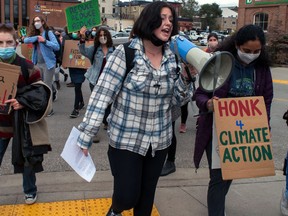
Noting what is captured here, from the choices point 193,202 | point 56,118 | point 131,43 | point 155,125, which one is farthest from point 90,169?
point 56,118

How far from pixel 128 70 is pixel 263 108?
109 centimetres

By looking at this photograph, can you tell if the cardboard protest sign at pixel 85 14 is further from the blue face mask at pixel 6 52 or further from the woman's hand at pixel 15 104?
the woman's hand at pixel 15 104

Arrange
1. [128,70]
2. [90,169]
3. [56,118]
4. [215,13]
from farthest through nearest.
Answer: [215,13] → [56,118] → [90,169] → [128,70]

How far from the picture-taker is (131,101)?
8.35 ft

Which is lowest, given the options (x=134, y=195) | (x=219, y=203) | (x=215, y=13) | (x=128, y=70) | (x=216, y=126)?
(x=219, y=203)

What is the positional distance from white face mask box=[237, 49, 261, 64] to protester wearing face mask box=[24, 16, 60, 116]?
4331 mm

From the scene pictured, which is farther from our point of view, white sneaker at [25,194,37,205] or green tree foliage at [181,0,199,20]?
green tree foliage at [181,0,199,20]

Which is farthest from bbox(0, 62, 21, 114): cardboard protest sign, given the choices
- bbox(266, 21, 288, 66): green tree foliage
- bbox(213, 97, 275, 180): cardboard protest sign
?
bbox(266, 21, 288, 66): green tree foliage

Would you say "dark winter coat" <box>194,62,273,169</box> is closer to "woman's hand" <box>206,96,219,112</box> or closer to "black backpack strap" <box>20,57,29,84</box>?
"woman's hand" <box>206,96,219,112</box>

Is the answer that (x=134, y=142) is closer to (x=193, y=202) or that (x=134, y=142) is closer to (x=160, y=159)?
(x=160, y=159)

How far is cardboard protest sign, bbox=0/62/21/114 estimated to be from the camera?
2.86 metres

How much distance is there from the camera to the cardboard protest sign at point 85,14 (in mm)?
7016

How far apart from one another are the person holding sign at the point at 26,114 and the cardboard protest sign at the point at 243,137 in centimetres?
140

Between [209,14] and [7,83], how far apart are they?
102 metres
